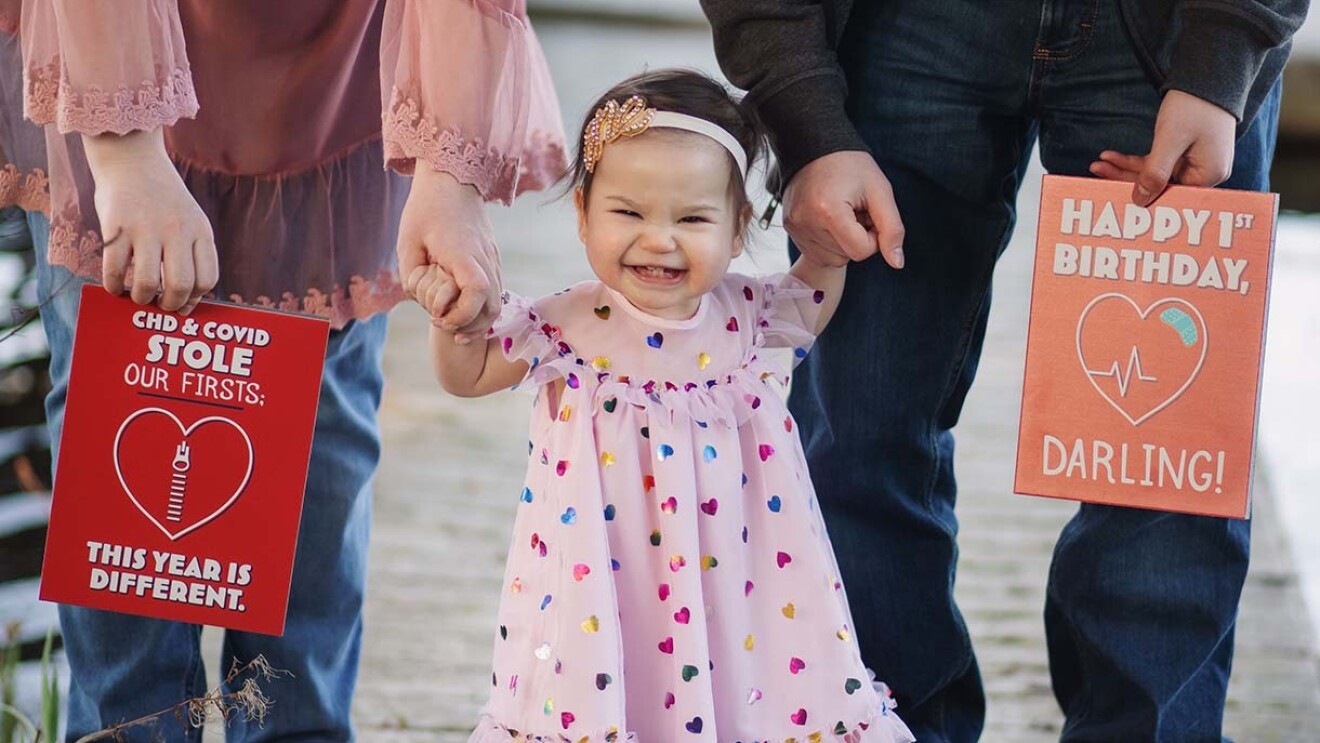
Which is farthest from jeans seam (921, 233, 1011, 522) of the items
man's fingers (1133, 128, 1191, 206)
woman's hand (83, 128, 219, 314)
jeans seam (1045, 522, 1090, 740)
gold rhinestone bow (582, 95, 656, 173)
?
woman's hand (83, 128, 219, 314)

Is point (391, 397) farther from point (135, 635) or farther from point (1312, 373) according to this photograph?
point (1312, 373)

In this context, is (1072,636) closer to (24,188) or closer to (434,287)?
(434,287)

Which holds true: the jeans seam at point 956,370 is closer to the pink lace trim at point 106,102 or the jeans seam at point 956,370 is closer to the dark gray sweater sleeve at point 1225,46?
the dark gray sweater sleeve at point 1225,46

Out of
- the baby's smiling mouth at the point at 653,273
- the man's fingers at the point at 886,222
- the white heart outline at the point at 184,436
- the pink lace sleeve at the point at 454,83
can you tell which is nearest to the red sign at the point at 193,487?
the white heart outline at the point at 184,436

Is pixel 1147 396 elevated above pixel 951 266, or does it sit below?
below

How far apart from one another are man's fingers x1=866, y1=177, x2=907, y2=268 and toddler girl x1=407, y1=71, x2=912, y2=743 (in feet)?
0.44

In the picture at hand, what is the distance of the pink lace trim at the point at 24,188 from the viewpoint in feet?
5.03

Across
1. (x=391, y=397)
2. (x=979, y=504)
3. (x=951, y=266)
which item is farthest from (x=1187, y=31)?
(x=391, y=397)

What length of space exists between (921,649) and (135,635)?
36.0 inches

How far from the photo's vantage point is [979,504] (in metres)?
3.28

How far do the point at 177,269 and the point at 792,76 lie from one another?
0.66 meters

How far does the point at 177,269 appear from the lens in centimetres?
137

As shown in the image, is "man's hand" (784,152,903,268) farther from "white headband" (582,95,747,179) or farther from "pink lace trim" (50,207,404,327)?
"pink lace trim" (50,207,404,327)

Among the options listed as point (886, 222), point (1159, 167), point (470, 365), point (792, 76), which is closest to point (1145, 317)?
point (1159, 167)
